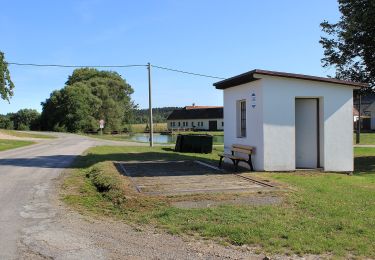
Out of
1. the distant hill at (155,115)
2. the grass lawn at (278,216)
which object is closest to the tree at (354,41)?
the grass lawn at (278,216)

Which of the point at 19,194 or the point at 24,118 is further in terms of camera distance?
the point at 24,118

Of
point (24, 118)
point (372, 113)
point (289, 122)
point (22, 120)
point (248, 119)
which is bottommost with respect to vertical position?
point (289, 122)

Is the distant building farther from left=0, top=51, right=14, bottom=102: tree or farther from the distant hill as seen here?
left=0, top=51, right=14, bottom=102: tree

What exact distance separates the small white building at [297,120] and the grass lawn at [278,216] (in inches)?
112

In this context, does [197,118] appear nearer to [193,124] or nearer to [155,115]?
[193,124]

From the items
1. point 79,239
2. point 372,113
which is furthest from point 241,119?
point 372,113

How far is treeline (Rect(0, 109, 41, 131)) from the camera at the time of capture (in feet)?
313

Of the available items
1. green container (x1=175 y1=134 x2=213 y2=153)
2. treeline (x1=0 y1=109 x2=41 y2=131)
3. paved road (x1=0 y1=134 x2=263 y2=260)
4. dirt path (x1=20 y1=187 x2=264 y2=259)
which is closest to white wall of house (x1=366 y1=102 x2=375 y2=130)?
green container (x1=175 y1=134 x2=213 y2=153)

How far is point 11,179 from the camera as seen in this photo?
14039mm

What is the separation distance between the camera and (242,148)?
15.6m

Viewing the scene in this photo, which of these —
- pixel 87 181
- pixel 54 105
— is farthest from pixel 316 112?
pixel 54 105

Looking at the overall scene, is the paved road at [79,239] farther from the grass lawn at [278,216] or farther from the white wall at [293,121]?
the white wall at [293,121]

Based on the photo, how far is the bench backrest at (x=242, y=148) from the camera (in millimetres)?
15047

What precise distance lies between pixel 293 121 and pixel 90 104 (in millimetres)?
70958
